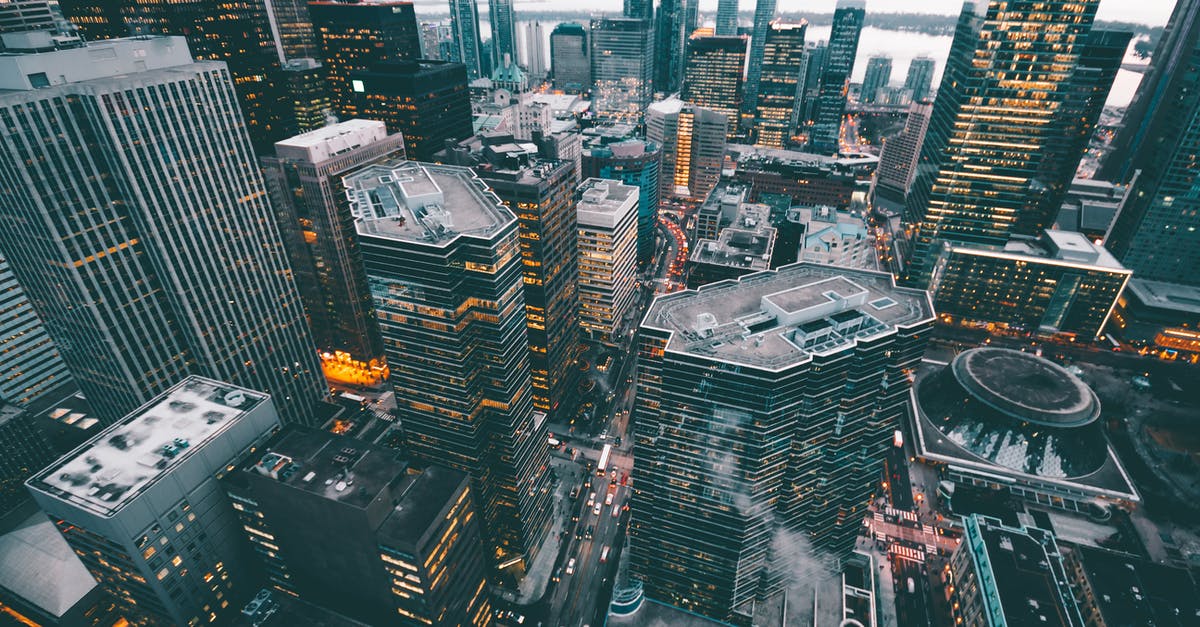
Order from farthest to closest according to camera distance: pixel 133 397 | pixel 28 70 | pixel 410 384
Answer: pixel 133 397
pixel 410 384
pixel 28 70

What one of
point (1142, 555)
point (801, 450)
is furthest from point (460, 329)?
point (1142, 555)

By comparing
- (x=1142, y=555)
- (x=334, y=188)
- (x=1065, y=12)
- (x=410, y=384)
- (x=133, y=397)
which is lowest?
(x=1142, y=555)

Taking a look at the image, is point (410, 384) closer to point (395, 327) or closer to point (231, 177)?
point (395, 327)

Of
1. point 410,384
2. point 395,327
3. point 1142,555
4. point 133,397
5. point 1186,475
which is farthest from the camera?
point 1186,475

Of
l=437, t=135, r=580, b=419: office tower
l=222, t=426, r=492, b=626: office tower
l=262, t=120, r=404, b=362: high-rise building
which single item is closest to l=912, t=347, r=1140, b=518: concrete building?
l=437, t=135, r=580, b=419: office tower

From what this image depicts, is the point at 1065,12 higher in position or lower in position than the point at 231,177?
higher

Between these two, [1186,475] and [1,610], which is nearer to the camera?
[1,610]
